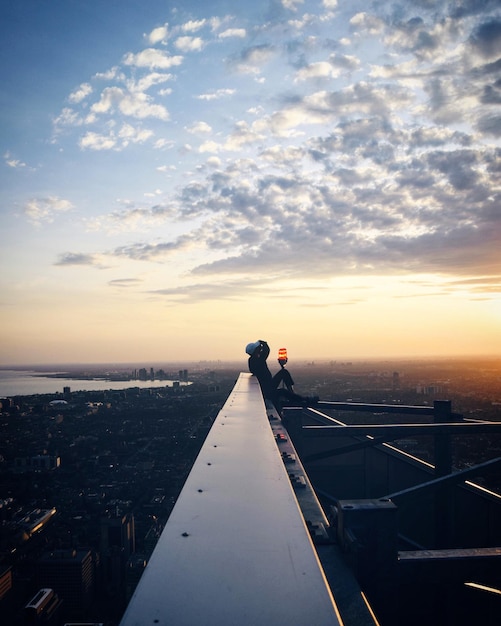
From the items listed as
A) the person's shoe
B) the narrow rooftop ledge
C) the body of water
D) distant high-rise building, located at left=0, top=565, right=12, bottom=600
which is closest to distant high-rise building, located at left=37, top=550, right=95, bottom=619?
distant high-rise building, located at left=0, top=565, right=12, bottom=600

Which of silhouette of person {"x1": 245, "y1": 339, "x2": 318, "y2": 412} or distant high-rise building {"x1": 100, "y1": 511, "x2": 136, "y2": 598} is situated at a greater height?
silhouette of person {"x1": 245, "y1": 339, "x2": 318, "y2": 412}

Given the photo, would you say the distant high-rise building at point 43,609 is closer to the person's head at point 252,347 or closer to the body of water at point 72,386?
the person's head at point 252,347

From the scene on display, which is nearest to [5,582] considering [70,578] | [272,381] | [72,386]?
[70,578]

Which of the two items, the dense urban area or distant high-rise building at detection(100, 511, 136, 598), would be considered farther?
distant high-rise building at detection(100, 511, 136, 598)

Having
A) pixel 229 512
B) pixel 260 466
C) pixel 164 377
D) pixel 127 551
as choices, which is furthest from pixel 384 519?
pixel 164 377

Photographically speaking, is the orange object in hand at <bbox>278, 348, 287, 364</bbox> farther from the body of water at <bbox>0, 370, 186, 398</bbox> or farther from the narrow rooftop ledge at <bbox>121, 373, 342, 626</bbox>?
the body of water at <bbox>0, 370, 186, 398</bbox>

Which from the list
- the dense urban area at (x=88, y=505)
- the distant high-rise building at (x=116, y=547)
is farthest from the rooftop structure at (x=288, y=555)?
the distant high-rise building at (x=116, y=547)
